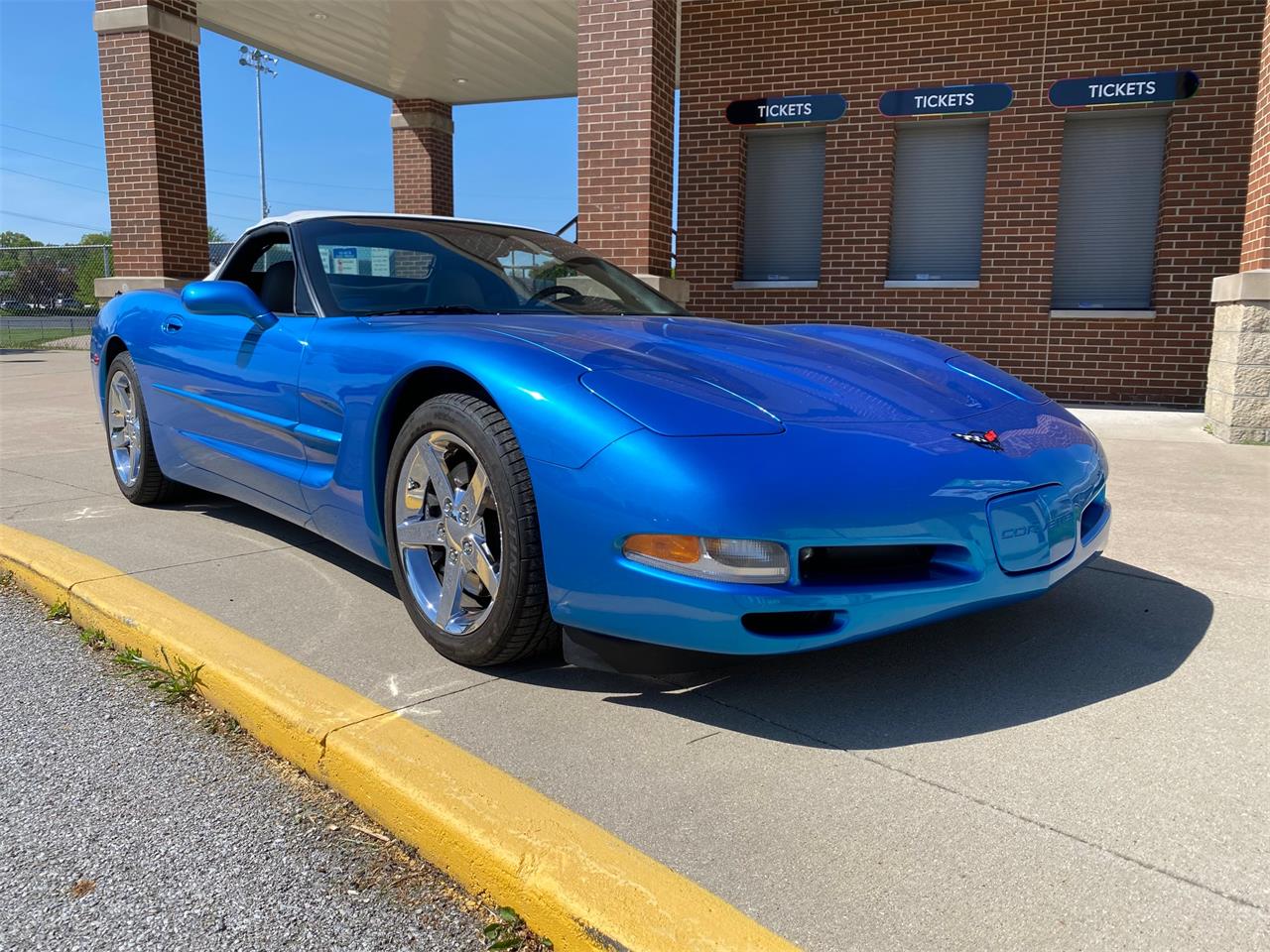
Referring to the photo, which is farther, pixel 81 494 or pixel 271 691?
pixel 81 494

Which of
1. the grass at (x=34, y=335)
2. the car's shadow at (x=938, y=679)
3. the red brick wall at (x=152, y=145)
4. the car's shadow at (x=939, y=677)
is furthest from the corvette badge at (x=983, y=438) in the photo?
the grass at (x=34, y=335)

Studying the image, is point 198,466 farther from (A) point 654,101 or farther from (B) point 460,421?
(A) point 654,101

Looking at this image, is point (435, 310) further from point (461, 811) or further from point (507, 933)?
point (507, 933)

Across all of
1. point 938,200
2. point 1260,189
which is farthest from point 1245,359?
point 938,200

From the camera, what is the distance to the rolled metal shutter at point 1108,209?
907cm

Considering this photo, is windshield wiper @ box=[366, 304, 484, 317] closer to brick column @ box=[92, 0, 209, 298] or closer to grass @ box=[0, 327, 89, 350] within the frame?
brick column @ box=[92, 0, 209, 298]

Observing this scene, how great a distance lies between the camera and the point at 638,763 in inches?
85.5

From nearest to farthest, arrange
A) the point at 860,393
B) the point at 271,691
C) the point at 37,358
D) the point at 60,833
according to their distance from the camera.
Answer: the point at 60,833, the point at 271,691, the point at 860,393, the point at 37,358

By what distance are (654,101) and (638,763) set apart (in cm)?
643

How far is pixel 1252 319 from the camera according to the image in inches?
265

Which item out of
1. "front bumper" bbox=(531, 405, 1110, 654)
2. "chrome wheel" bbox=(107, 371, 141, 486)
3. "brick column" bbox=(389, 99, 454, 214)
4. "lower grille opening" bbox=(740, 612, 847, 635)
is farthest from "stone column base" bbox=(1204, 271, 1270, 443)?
"brick column" bbox=(389, 99, 454, 214)

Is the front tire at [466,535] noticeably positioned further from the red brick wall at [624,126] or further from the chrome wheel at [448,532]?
the red brick wall at [624,126]

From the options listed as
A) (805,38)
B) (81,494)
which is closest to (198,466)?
(81,494)

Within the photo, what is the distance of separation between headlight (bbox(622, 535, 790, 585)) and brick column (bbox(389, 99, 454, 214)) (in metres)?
13.6
